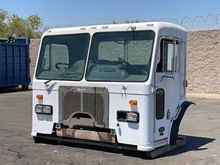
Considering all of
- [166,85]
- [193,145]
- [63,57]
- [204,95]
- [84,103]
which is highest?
[63,57]

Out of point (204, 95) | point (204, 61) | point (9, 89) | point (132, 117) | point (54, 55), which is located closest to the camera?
point (132, 117)

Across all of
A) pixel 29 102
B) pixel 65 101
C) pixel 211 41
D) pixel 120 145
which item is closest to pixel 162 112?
pixel 120 145

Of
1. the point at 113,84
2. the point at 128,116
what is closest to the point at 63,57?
the point at 113,84

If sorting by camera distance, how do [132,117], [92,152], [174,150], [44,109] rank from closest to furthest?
1. [132,117]
2. [92,152]
3. [174,150]
4. [44,109]

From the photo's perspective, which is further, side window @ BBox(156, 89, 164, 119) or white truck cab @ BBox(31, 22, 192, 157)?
side window @ BBox(156, 89, 164, 119)

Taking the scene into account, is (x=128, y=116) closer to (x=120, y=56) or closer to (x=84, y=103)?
(x=84, y=103)

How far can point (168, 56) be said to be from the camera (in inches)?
265

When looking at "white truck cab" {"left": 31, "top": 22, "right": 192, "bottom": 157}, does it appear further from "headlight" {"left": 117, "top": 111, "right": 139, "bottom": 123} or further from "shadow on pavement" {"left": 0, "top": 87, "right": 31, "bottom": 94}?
"shadow on pavement" {"left": 0, "top": 87, "right": 31, "bottom": 94}

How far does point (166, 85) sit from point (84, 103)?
1472 millimetres

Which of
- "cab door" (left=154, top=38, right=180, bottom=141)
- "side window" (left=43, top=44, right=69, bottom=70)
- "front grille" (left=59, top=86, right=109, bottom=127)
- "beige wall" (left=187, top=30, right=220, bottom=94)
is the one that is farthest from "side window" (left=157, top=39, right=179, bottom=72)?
"beige wall" (left=187, top=30, right=220, bottom=94)

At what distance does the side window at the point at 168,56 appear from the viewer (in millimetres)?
6586

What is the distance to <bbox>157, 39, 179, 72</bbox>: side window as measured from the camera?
21.6ft

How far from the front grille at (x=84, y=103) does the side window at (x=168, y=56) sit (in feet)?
3.48

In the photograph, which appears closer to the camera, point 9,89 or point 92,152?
point 92,152
